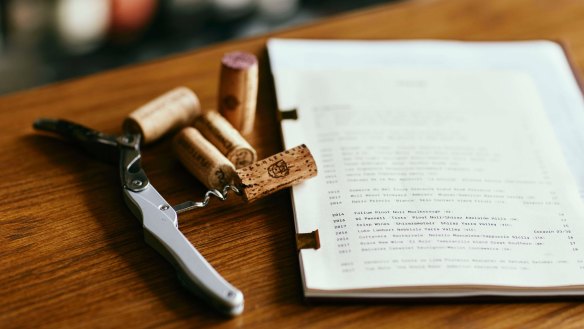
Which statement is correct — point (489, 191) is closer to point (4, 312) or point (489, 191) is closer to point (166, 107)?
point (166, 107)

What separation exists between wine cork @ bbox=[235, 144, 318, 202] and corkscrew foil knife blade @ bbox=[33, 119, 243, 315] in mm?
24

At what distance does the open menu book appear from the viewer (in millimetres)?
753

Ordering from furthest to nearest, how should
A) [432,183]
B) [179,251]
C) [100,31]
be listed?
[100,31]
[432,183]
[179,251]

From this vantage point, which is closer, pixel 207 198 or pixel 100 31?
pixel 207 198

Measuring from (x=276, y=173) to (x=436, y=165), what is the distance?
212 millimetres

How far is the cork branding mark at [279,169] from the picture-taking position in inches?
32.3

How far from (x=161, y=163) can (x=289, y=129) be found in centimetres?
17

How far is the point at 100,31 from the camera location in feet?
5.98

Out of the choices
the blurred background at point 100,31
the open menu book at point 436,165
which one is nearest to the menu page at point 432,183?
the open menu book at point 436,165

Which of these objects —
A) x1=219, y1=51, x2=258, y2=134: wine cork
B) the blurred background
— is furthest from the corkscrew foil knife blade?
the blurred background

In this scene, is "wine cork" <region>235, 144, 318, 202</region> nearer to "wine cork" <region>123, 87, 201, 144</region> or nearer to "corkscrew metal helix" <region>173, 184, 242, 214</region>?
"corkscrew metal helix" <region>173, 184, 242, 214</region>

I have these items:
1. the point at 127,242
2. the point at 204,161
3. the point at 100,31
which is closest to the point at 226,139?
the point at 204,161

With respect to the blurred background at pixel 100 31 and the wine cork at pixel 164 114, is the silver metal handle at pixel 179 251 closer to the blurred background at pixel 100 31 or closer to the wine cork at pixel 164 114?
the wine cork at pixel 164 114

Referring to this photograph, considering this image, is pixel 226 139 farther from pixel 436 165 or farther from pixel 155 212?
pixel 436 165
